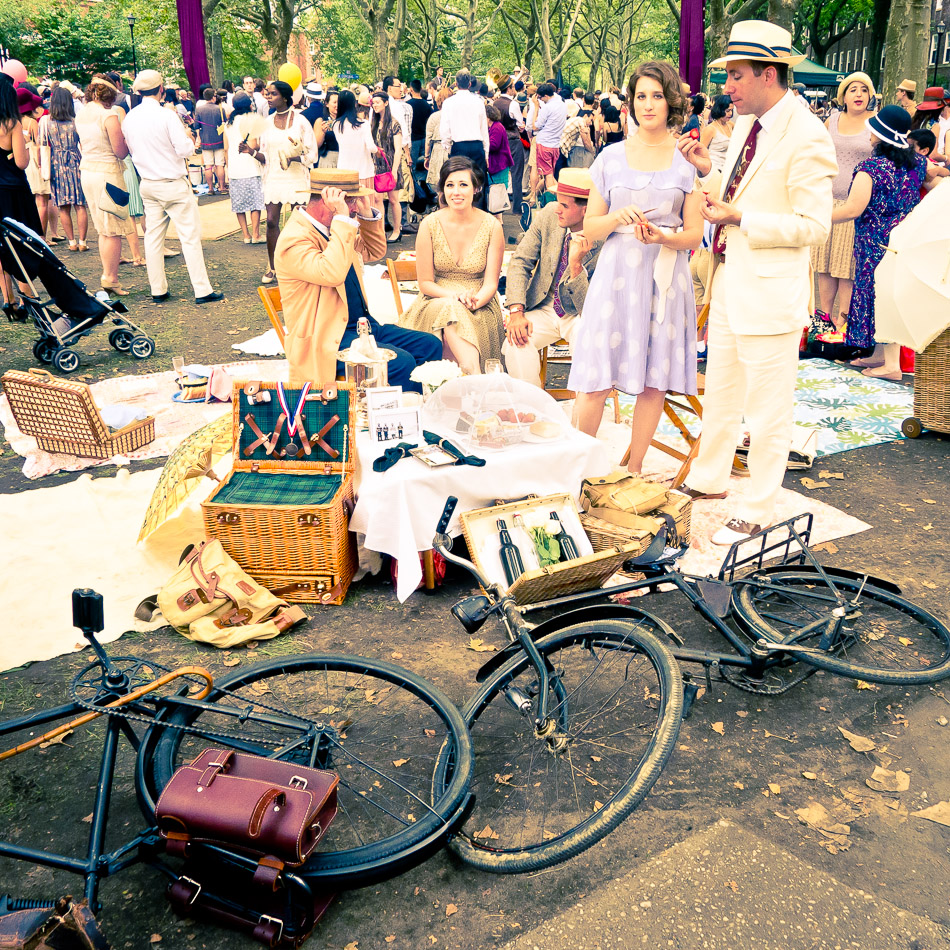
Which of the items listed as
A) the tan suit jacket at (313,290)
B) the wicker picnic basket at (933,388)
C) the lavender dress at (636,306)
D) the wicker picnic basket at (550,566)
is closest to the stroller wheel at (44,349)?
the tan suit jacket at (313,290)

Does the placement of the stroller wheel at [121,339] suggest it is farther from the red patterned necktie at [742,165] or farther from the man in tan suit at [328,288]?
the red patterned necktie at [742,165]

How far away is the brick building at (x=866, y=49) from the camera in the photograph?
37.4 m

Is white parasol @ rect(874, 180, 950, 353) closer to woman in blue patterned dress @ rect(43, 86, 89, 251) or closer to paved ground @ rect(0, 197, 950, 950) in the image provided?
paved ground @ rect(0, 197, 950, 950)

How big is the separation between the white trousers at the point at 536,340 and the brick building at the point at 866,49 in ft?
123

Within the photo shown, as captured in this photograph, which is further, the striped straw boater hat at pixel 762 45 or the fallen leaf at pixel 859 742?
the striped straw boater hat at pixel 762 45

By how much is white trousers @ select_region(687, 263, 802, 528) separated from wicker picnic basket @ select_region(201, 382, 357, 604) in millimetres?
2024

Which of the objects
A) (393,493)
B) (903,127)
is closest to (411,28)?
(903,127)

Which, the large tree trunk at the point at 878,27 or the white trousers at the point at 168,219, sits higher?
the large tree trunk at the point at 878,27

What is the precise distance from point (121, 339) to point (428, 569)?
5.23 meters

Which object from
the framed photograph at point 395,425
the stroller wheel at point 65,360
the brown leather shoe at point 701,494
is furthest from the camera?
the stroller wheel at point 65,360

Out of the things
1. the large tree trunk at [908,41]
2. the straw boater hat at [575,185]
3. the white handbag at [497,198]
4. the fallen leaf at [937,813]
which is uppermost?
the large tree trunk at [908,41]

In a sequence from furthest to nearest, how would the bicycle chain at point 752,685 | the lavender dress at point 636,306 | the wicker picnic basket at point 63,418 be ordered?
the wicker picnic basket at point 63,418, the lavender dress at point 636,306, the bicycle chain at point 752,685

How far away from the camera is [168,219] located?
945cm

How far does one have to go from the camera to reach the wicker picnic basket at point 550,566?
12.6ft
